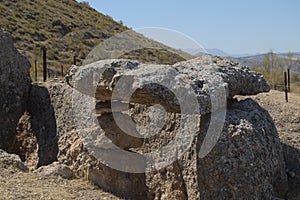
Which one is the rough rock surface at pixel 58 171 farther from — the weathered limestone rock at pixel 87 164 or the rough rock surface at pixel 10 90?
the rough rock surface at pixel 10 90

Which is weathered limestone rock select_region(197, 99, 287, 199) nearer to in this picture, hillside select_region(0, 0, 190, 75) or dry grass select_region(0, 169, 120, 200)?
dry grass select_region(0, 169, 120, 200)

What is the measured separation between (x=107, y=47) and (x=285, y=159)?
15.4 m

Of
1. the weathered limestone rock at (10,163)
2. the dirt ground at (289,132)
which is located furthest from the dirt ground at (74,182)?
the weathered limestone rock at (10,163)

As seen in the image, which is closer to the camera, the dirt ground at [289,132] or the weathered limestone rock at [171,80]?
the weathered limestone rock at [171,80]

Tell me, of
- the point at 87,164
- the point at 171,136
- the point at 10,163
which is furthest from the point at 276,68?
the point at 10,163

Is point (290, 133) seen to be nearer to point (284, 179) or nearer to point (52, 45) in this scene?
point (284, 179)

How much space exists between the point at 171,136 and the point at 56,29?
90.0 feet

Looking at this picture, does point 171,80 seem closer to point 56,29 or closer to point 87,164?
point 87,164

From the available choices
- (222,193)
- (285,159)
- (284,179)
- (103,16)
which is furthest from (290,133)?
(103,16)

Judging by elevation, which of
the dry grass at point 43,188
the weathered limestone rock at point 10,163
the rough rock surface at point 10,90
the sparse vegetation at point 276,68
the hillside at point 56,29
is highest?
the hillside at point 56,29

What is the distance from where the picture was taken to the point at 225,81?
6.45 meters

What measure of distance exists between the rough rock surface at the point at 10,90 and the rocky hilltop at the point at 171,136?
1518 millimetres

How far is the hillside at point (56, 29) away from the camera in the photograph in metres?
27.0

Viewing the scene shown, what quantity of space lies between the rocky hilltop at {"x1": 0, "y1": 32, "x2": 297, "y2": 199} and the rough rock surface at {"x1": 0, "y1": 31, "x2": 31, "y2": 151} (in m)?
1.52
